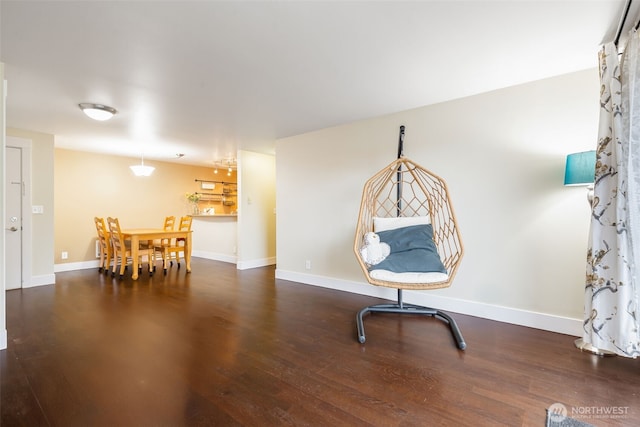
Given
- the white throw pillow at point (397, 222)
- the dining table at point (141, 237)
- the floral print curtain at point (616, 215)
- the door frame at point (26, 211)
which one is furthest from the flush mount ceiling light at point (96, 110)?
the floral print curtain at point (616, 215)

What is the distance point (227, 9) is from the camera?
1.60 metres

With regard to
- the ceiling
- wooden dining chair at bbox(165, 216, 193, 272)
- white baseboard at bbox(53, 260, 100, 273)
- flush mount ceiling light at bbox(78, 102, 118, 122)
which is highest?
the ceiling

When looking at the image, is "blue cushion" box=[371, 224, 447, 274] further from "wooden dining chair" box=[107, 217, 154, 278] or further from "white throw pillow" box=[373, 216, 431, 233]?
"wooden dining chair" box=[107, 217, 154, 278]

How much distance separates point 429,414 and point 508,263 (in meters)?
1.74

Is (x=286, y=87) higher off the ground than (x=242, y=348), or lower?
higher

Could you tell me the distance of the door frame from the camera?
3783mm

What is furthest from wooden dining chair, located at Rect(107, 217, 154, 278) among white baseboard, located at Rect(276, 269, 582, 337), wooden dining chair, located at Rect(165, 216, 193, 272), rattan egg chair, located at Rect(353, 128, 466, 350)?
rattan egg chair, located at Rect(353, 128, 466, 350)

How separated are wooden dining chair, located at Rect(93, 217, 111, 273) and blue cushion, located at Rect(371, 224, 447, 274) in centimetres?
459

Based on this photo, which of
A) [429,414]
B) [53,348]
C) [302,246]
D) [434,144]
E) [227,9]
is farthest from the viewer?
[302,246]

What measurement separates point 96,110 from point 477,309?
13.9 feet

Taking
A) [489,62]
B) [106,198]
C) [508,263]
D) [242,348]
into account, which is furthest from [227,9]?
[106,198]

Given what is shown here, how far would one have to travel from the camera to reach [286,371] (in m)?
1.80

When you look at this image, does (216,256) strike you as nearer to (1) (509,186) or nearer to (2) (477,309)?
(2) (477,309)

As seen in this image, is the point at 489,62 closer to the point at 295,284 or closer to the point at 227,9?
the point at 227,9
